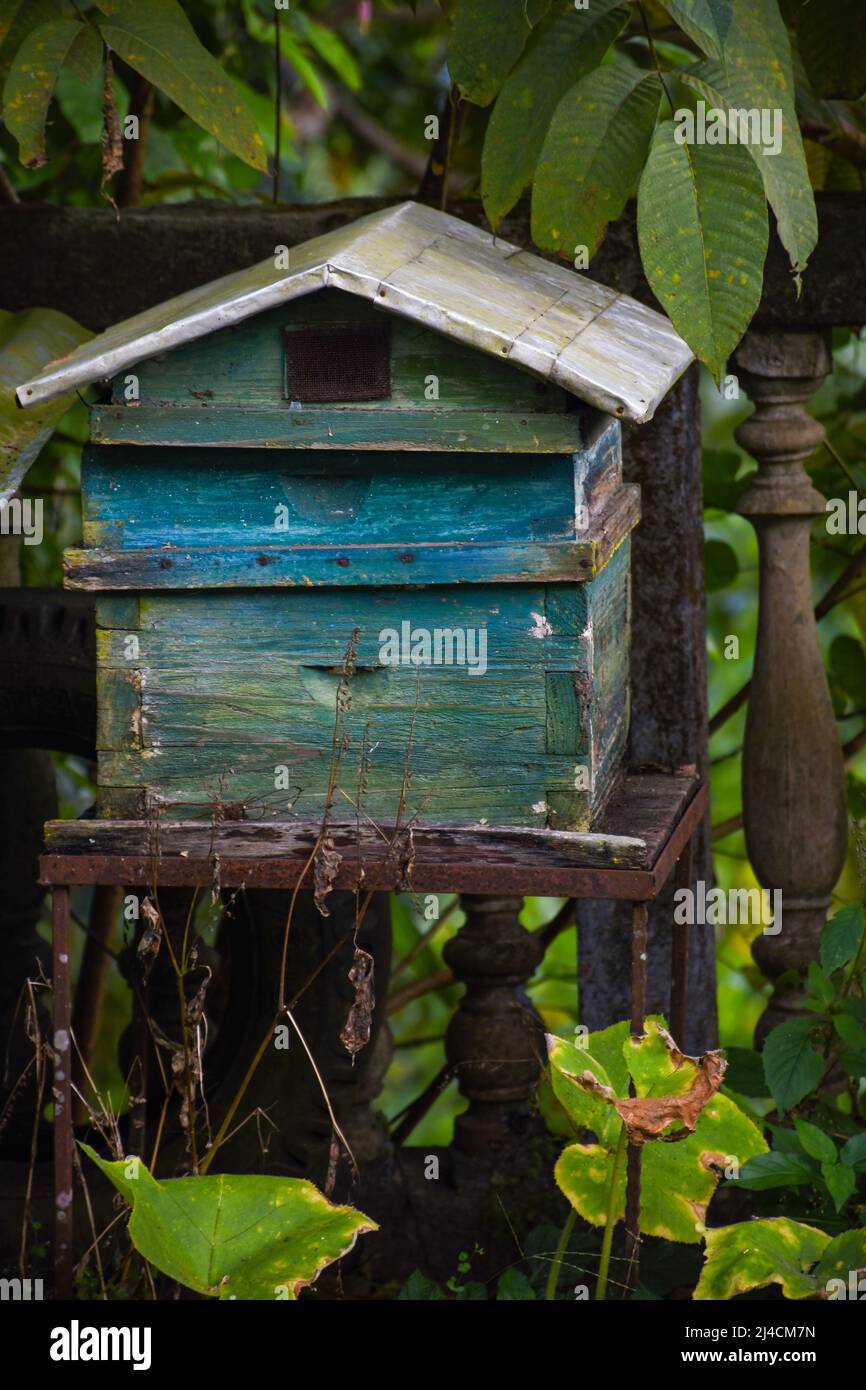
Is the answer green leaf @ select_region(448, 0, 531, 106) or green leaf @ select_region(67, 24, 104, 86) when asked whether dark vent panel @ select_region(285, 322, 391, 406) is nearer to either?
green leaf @ select_region(448, 0, 531, 106)

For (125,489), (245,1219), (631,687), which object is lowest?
(245,1219)

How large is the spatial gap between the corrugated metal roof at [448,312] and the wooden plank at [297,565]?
0.26 metres

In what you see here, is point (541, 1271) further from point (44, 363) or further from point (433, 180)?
point (433, 180)

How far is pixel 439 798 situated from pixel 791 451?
1.26 metres

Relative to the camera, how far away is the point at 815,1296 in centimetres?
252

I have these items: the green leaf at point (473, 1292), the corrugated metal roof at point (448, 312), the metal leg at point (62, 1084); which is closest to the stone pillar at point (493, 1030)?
the green leaf at point (473, 1292)

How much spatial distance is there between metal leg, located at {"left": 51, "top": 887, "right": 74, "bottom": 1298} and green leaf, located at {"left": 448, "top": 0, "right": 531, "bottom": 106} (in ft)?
4.71

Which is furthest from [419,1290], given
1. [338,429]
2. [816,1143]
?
[338,429]

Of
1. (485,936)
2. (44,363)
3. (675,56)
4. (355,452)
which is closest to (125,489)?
(355,452)

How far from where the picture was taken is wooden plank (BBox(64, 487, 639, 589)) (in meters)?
2.53

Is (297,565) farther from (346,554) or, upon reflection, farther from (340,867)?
(340,867)

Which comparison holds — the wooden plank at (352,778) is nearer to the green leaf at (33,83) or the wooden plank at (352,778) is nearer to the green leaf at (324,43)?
the green leaf at (33,83)

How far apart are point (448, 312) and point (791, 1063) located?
1.44 m

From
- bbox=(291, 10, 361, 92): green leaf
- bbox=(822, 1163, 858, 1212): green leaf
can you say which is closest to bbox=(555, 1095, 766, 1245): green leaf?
bbox=(822, 1163, 858, 1212): green leaf
